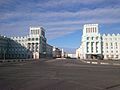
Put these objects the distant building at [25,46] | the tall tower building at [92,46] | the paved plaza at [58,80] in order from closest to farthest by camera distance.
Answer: the paved plaza at [58,80] < the tall tower building at [92,46] < the distant building at [25,46]

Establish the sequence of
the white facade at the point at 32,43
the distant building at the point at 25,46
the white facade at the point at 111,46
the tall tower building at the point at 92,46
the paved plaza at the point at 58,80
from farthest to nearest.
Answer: the white facade at the point at 32,43 < the distant building at the point at 25,46 < the tall tower building at the point at 92,46 < the white facade at the point at 111,46 < the paved plaza at the point at 58,80

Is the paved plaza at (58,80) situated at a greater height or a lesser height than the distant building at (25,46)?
lesser

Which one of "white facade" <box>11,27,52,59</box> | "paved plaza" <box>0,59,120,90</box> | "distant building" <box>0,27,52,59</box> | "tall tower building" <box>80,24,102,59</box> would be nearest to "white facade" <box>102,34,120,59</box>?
"tall tower building" <box>80,24,102,59</box>

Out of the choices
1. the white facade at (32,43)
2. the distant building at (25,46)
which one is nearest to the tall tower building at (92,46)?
the white facade at (32,43)

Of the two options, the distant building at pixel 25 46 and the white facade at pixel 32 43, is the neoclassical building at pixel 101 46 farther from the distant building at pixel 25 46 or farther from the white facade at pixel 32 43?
the distant building at pixel 25 46

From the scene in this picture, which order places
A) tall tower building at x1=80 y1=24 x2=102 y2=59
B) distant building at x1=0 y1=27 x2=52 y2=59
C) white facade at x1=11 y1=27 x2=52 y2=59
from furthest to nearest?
white facade at x1=11 y1=27 x2=52 y2=59 → distant building at x1=0 y1=27 x2=52 y2=59 → tall tower building at x1=80 y1=24 x2=102 y2=59

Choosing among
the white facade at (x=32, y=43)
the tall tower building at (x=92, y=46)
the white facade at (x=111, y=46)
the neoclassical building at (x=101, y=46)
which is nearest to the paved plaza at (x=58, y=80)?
the tall tower building at (x=92, y=46)

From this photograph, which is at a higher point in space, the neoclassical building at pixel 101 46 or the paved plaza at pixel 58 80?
the neoclassical building at pixel 101 46

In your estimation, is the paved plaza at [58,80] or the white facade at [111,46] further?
the white facade at [111,46]

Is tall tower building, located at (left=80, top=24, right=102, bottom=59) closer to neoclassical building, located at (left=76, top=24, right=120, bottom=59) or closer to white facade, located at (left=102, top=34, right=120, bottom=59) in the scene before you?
neoclassical building, located at (left=76, top=24, right=120, bottom=59)

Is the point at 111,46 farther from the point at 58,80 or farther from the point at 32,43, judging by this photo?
the point at 58,80

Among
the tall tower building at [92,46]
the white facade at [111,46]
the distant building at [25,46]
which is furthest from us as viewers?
the distant building at [25,46]

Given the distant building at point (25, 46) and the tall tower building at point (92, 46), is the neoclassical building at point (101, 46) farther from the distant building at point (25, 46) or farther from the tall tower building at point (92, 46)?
the distant building at point (25, 46)

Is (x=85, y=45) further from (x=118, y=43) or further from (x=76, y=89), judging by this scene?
(x=76, y=89)
